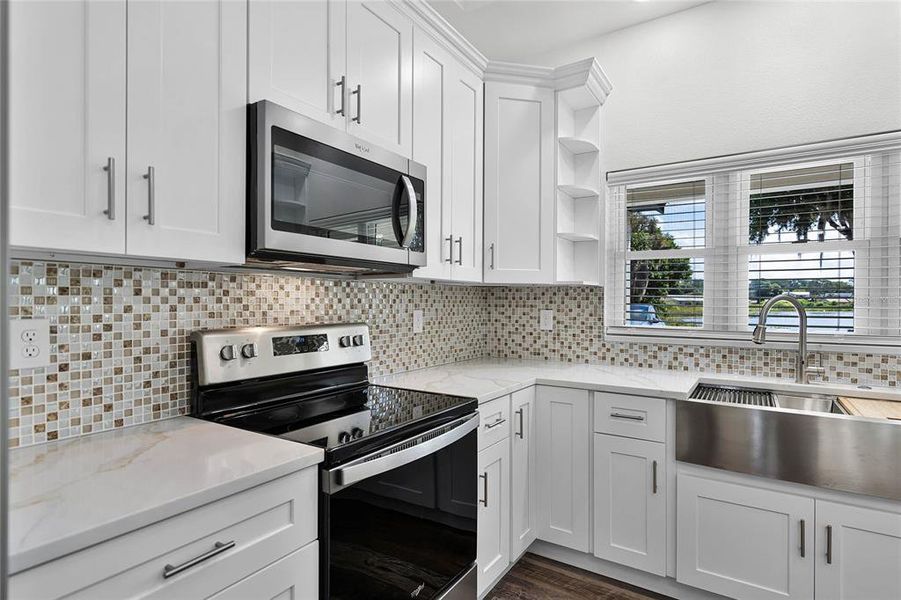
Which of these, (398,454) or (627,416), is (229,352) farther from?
(627,416)

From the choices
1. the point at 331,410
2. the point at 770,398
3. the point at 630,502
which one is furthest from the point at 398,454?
the point at 770,398

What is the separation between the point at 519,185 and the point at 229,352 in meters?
1.67

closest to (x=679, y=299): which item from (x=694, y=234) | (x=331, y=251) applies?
(x=694, y=234)

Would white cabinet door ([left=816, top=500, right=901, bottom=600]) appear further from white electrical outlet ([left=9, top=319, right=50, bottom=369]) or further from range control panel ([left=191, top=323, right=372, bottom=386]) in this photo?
white electrical outlet ([left=9, top=319, right=50, bottom=369])

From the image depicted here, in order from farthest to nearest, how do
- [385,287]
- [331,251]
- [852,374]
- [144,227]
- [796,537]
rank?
1. [385,287]
2. [852,374]
3. [796,537]
4. [331,251]
5. [144,227]

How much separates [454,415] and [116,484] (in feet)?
3.27

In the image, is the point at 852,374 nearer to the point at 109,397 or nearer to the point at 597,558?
the point at 597,558

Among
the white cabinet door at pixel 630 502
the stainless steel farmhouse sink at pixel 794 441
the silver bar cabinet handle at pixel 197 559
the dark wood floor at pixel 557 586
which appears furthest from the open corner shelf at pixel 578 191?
the silver bar cabinet handle at pixel 197 559

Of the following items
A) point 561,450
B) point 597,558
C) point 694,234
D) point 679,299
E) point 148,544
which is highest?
point 694,234

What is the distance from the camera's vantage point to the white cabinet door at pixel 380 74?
1.69m

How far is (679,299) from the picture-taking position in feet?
8.87

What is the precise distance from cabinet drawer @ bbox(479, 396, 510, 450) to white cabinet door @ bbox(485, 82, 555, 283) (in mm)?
719

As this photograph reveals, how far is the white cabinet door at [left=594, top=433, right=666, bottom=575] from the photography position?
82.6 inches

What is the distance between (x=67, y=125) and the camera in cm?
99
